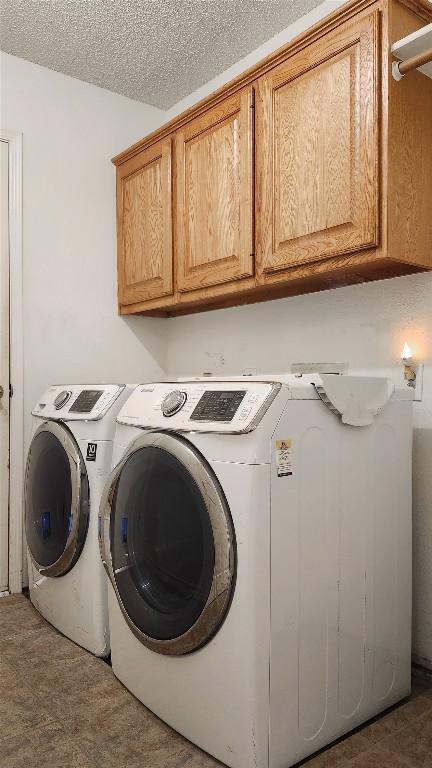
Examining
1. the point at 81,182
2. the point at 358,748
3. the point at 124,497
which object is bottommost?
the point at 358,748

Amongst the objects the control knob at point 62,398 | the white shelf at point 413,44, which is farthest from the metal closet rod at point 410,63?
the control knob at point 62,398

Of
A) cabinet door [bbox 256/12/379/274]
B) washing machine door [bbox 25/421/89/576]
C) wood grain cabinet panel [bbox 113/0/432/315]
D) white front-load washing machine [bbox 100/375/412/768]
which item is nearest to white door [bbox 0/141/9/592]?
washing machine door [bbox 25/421/89/576]

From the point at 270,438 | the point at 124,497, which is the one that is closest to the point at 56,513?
the point at 124,497

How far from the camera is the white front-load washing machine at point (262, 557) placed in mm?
1326

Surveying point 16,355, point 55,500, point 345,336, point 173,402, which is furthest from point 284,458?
point 16,355

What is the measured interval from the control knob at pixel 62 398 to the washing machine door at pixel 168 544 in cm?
66

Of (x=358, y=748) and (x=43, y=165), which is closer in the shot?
(x=358, y=748)

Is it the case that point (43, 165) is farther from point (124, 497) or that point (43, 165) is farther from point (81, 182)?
point (124, 497)

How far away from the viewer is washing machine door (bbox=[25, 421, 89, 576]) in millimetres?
2016

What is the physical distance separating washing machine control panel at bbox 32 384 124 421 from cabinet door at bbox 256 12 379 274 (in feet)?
2.49

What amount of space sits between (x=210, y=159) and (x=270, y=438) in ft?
4.79

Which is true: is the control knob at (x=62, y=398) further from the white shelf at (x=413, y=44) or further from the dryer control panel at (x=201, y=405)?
the white shelf at (x=413, y=44)

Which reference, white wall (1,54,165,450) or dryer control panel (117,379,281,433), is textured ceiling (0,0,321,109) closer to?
white wall (1,54,165,450)

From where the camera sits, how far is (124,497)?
1.69 meters
